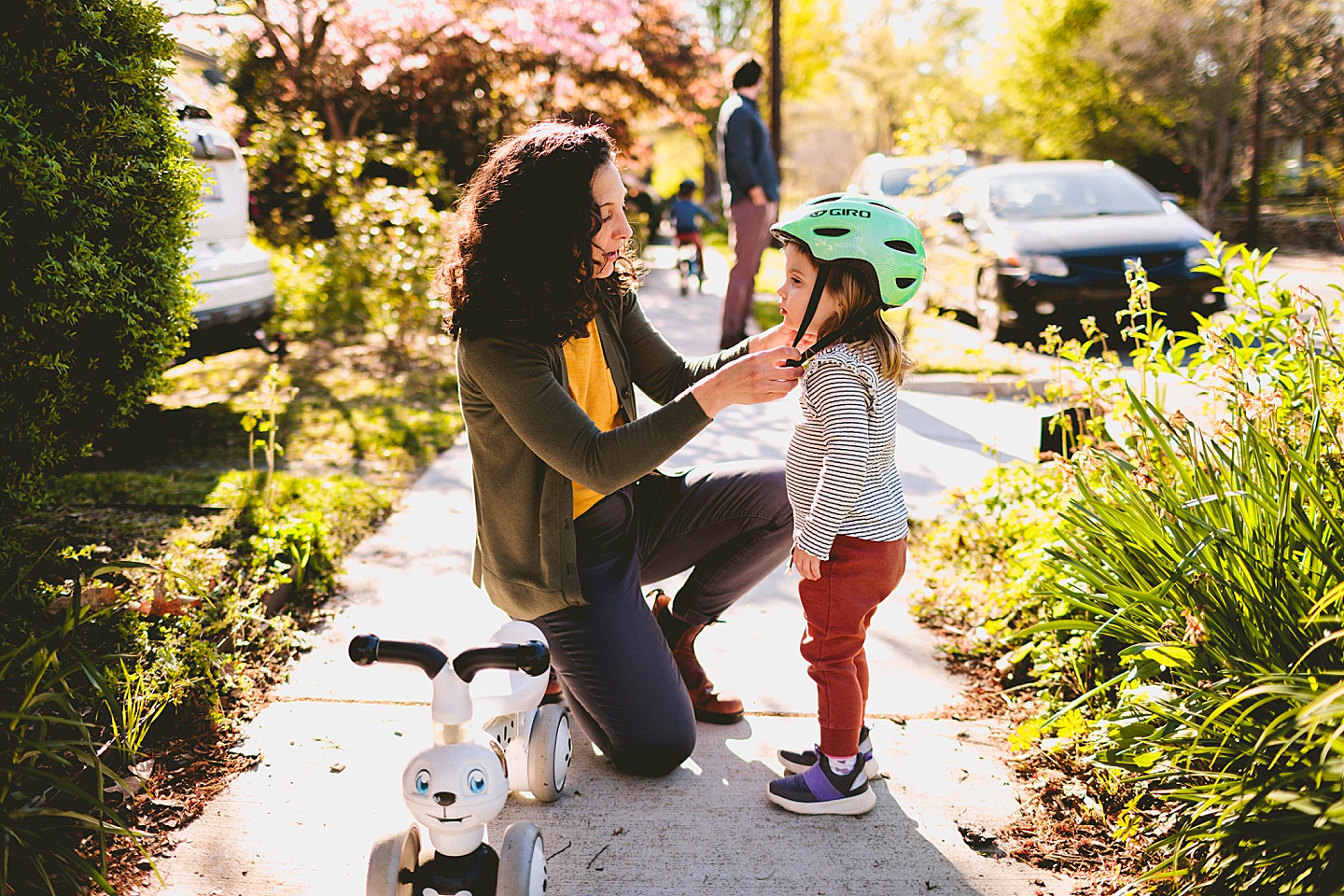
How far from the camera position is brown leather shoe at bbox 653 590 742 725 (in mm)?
3170

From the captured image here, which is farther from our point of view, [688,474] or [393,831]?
[688,474]

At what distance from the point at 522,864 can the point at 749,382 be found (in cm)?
122

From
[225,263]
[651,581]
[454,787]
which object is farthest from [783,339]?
[225,263]

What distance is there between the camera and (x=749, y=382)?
100.0 inches

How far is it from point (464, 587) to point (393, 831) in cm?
201

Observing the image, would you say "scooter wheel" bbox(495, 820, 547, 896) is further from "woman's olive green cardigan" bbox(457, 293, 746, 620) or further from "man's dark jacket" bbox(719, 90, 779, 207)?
"man's dark jacket" bbox(719, 90, 779, 207)

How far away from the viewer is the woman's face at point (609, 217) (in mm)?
2779

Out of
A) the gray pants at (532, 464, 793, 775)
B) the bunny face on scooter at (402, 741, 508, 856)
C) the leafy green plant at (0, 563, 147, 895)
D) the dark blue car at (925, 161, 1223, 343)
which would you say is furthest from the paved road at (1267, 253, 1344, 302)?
the leafy green plant at (0, 563, 147, 895)

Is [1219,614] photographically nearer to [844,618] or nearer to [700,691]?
[844,618]

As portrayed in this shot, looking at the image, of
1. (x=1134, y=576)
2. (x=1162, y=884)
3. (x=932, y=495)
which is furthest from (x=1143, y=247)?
(x=1162, y=884)

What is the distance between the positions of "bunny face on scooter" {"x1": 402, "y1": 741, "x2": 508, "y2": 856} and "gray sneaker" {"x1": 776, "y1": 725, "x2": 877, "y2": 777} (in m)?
1.08

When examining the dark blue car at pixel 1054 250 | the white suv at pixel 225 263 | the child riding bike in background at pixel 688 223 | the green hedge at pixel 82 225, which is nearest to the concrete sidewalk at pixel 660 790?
the green hedge at pixel 82 225

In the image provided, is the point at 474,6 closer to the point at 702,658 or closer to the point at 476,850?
the point at 702,658

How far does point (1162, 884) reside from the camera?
2338 millimetres
